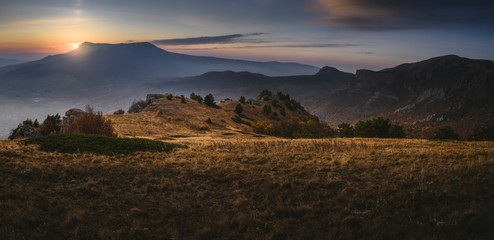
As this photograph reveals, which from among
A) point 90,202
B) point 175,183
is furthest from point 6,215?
point 175,183

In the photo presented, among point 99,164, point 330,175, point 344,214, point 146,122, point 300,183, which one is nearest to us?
point 344,214

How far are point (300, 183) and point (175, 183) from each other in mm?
5929

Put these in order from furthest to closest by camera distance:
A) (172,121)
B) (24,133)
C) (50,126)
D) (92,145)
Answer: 1. (172,121)
2. (50,126)
3. (24,133)
4. (92,145)

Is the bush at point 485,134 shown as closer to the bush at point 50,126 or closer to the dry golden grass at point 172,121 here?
the dry golden grass at point 172,121

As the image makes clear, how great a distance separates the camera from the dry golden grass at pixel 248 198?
840 cm

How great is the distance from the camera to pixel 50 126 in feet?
105

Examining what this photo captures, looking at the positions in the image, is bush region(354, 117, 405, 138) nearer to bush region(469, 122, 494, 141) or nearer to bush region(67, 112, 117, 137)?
bush region(469, 122, 494, 141)

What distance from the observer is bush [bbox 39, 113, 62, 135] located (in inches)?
1227

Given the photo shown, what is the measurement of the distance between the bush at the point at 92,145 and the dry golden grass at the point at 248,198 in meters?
1.67

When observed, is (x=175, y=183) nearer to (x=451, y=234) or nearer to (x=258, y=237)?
(x=258, y=237)

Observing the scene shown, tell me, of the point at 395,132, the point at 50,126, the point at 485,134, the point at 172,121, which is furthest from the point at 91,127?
the point at 485,134

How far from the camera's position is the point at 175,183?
12602 mm

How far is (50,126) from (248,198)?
3213cm

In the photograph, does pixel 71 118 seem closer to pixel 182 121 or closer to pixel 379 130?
pixel 182 121
